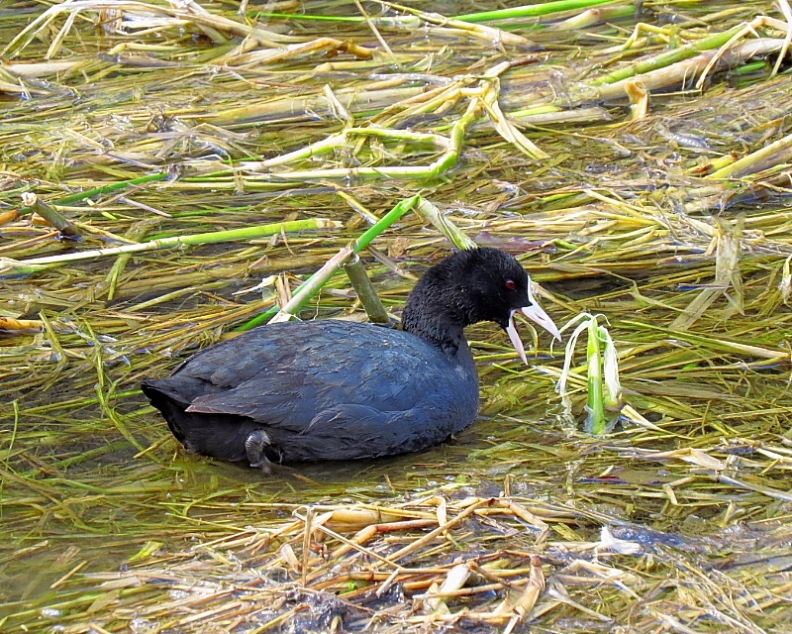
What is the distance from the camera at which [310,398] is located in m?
3.98

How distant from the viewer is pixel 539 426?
411cm

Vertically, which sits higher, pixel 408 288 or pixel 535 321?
pixel 535 321

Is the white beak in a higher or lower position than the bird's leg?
higher

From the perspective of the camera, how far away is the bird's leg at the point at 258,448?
3.92 meters

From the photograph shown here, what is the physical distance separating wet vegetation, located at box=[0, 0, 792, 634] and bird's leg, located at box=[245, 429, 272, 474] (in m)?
0.06

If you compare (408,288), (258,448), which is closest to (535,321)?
(408,288)

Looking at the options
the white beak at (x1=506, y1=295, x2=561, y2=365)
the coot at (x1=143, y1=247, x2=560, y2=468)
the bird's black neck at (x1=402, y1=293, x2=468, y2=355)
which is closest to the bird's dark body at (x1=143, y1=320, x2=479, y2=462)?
the coot at (x1=143, y1=247, x2=560, y2=468)

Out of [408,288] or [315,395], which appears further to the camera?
[408,288]

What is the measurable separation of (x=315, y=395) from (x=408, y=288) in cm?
118

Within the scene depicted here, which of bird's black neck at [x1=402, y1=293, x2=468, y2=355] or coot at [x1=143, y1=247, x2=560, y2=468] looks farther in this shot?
bird's black neck at [x1=402, y1=293, x2=468, y2=355]

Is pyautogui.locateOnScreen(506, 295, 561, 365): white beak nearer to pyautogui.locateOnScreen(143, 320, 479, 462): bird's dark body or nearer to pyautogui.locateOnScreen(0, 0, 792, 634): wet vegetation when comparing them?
pyautogui.locateOnScreen(0, 0, 792, 634): wet vegetation

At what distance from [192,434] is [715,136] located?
3.40 metres

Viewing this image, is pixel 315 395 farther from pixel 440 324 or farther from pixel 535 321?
pixel 535 321

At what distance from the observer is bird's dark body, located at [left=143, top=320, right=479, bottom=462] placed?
12.9 ft
